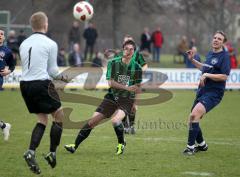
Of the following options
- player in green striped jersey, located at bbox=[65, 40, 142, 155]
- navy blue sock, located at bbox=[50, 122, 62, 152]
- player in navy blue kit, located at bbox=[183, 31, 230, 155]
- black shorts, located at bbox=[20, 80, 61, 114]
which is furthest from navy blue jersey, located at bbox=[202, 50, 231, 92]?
black shorts, located at bbox=[20, 80, 61, 114]

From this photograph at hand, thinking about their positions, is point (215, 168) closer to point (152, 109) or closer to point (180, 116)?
point (180, 116)

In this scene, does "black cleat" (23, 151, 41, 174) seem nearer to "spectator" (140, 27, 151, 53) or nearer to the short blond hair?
the short blond hair

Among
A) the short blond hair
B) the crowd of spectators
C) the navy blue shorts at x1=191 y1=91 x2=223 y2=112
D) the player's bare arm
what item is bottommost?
the crowd of spectators


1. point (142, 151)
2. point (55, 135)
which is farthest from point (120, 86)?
point (55, 135)

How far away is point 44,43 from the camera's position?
7.50 m

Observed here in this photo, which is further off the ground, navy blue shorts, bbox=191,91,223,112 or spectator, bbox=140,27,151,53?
navy blue shorts, bbox=191,91,223,112

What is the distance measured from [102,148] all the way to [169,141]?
155 centimetres

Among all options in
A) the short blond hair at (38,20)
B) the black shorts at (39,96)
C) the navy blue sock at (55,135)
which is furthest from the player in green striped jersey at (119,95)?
the short blond hair at (38,20)

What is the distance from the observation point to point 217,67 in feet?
31.1

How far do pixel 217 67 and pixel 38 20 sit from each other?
3.33 meters

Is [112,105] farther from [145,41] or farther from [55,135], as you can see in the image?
[145,41]

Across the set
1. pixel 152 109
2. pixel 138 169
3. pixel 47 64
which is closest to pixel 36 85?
pixel 47 64

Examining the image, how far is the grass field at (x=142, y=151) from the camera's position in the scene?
26.1ft

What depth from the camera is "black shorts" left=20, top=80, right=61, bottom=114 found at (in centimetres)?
749
